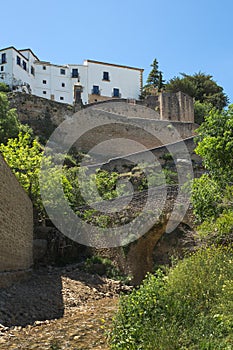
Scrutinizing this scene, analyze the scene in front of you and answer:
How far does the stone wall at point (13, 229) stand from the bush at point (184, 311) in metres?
4.51

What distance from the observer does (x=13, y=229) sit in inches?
499

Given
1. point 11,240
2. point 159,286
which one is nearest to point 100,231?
point 11,240

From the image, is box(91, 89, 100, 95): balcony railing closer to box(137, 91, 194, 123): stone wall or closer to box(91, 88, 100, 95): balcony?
box(91, 88, 100, 95): balcony

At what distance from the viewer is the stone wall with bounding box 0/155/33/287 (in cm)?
1150

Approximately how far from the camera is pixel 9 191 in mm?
12297

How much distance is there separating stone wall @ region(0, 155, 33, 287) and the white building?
35.5m

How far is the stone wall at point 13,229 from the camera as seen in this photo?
11.5 meters

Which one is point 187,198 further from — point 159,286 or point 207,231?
point 159,286

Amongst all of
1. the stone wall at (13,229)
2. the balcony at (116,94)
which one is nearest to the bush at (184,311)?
the stone wall at (13,229)

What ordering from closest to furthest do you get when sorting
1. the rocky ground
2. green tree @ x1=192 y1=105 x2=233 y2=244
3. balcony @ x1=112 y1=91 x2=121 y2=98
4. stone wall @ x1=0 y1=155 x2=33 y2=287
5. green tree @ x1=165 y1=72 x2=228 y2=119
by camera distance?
1. the rocky ground
2. green tree @ x1=192 y1=105 x2=233 y2=244
3. stone wall @ x1=0 y1=155 x2=33 y2=287
4. green tree @ x1=165 y1=72 x2=228 y2=119
5. balcony @ x1=112 y1=91 x2=121 y2=98

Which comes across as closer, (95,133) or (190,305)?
(190,305)

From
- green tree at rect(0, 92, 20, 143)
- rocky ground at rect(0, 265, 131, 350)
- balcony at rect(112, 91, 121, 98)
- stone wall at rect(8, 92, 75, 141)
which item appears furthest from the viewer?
balcony at rect(112, 91, 121, 98)

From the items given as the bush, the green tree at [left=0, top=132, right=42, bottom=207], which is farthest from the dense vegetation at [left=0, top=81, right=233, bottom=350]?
the green tree at [left=0, top=132, right=42, bottom=207]

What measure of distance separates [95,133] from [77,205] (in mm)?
15678
